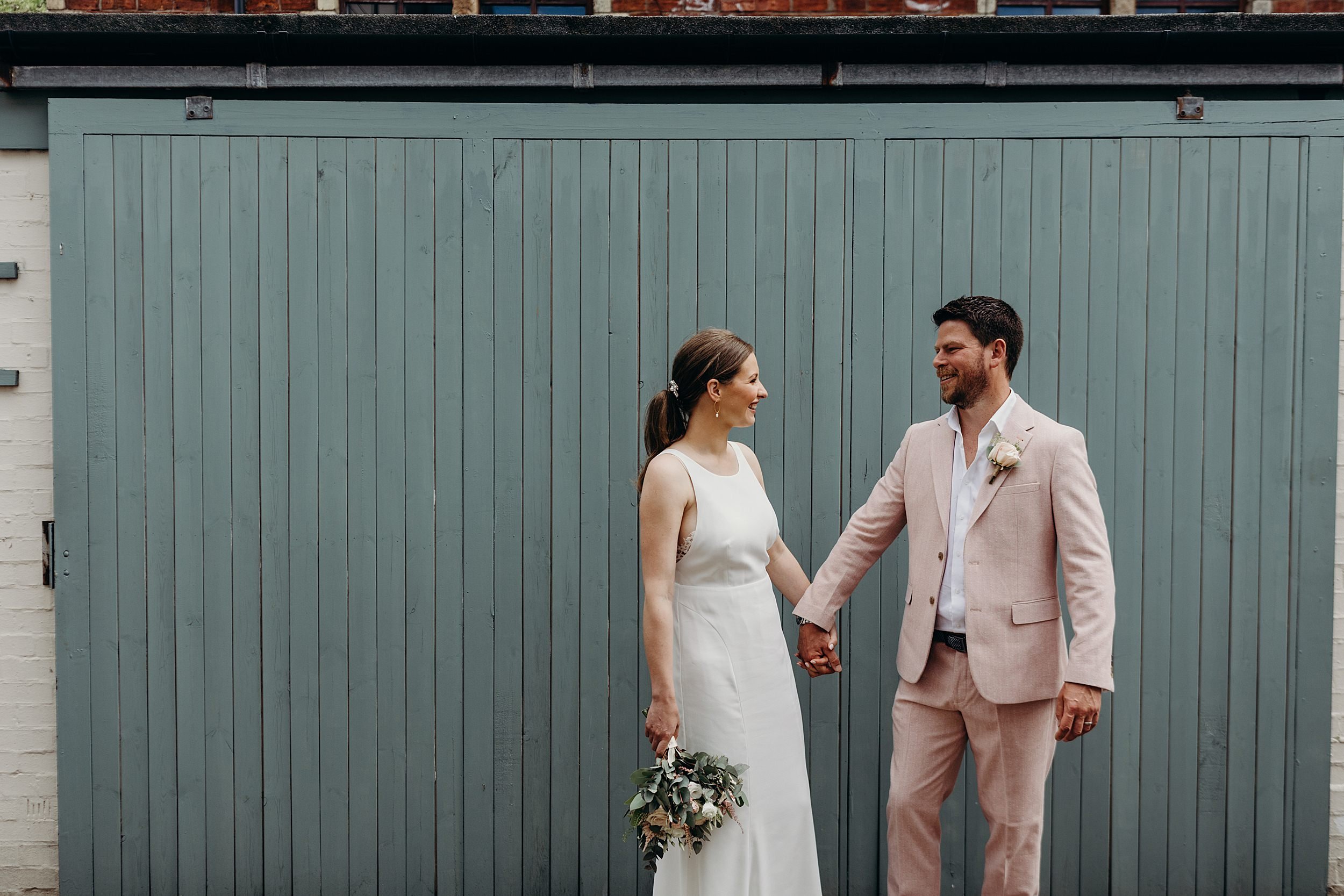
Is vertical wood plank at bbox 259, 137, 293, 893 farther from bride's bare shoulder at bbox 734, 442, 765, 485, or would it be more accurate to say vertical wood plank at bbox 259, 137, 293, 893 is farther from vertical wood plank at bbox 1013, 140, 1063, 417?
vertical wood plank at bbox 1013, 140, 1063, 417

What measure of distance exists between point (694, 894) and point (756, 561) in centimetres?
101

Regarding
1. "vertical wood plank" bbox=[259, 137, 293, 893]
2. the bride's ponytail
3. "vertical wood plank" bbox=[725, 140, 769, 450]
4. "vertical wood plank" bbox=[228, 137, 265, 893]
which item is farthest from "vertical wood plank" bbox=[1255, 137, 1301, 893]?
"vertical wood plank" bbox=[228, 137, 265, 893]

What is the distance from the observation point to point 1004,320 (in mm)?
2639

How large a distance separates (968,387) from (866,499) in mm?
849

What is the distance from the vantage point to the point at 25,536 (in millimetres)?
3428

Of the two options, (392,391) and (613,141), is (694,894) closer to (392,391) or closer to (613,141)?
(392,391)

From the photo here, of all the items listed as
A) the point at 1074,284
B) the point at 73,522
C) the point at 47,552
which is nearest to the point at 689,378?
the point at 1074,284

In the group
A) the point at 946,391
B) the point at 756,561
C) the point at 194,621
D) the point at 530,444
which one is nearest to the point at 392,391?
the point at 530,444

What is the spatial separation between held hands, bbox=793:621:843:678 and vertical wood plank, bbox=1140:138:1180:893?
134 cm

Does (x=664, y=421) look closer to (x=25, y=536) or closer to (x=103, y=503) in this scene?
(x=103, y=503)

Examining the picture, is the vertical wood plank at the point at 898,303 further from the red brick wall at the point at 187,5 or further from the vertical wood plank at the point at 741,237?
the red brick wall at the point at 187,5

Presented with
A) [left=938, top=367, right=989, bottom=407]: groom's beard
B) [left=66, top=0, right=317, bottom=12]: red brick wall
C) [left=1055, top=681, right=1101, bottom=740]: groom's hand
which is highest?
[left=66, top=0, right=317, bottom=12]: red brick wall

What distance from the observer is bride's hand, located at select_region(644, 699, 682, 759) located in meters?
2.52

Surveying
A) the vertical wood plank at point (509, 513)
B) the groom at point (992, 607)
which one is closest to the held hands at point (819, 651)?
the groom at point (992, 607)
